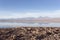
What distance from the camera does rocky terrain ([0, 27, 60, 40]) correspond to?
159ft

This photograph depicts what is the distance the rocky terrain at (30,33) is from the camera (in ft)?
159

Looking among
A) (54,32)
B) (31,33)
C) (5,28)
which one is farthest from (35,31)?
(5,28)

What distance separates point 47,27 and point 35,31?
632cm

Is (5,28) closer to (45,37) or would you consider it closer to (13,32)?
(13,32)

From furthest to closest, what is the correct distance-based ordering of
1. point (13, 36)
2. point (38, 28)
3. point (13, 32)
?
1. point (38, 28)
2. point (13, 32)
3. point (13, 36)

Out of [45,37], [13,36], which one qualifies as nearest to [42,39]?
[45,37]

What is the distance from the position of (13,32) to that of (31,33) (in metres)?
5.23

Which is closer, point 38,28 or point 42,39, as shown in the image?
point 42,39

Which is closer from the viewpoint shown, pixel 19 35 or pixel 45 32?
pixel 19 35

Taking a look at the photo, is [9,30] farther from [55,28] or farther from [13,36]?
[55,28]

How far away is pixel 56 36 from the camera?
51.6m

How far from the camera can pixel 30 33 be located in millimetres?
51562

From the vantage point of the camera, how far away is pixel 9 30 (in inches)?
2073

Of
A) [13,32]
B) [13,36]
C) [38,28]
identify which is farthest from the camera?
[38,28]
